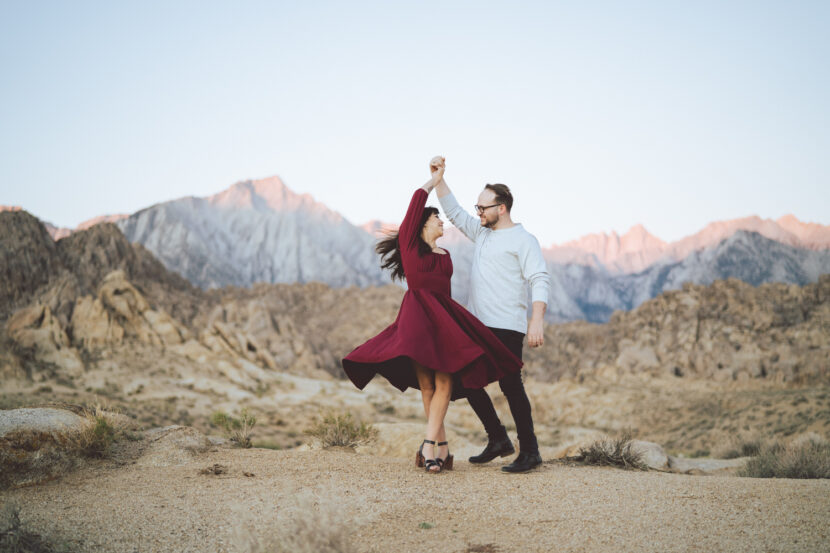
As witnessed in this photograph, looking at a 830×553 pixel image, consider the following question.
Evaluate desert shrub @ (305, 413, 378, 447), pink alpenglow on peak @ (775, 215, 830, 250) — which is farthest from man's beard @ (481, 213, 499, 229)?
pink alpenglow on peak @ (775, 215, 830, 250)

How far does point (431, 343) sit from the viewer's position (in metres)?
5.33

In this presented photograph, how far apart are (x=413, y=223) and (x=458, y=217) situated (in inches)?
31.0

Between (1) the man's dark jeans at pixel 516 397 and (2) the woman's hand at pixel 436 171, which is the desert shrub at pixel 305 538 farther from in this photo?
(2) the woman's hand at pixel 436 171

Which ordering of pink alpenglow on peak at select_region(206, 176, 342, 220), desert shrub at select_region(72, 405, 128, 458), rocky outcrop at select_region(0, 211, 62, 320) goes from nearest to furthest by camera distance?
desert shrub at select_region(72, 405, 128, 458) < rocky outcrop at select_region(0, 211, 62, 320) < pink alpenglow on peak at select_region(206, 176, 342, 220)

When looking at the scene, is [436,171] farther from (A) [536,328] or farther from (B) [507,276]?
(A) [536,328]

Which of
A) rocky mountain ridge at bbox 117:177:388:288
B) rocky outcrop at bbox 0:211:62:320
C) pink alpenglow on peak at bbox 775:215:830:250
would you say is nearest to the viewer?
rocky outcrop at bbox 0:211:62:320

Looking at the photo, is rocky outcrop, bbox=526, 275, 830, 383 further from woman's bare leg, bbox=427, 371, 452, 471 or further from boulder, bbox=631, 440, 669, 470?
woman's bare leg, bbox=427, 371, 452, 471

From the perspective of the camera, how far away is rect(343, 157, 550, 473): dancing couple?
17.7 ft

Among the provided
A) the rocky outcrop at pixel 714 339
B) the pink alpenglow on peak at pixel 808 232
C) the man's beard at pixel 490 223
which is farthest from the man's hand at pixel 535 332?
the pink alpenglow on peak at pixel 808 232

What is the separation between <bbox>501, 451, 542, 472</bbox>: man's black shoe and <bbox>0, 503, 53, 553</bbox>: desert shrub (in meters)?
3.82

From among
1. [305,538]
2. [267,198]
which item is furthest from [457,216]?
[267,198]

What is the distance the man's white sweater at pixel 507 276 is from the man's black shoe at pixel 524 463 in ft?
3.98

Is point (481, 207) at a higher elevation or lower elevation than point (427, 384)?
higher

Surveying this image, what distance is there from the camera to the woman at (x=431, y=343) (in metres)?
5.32
